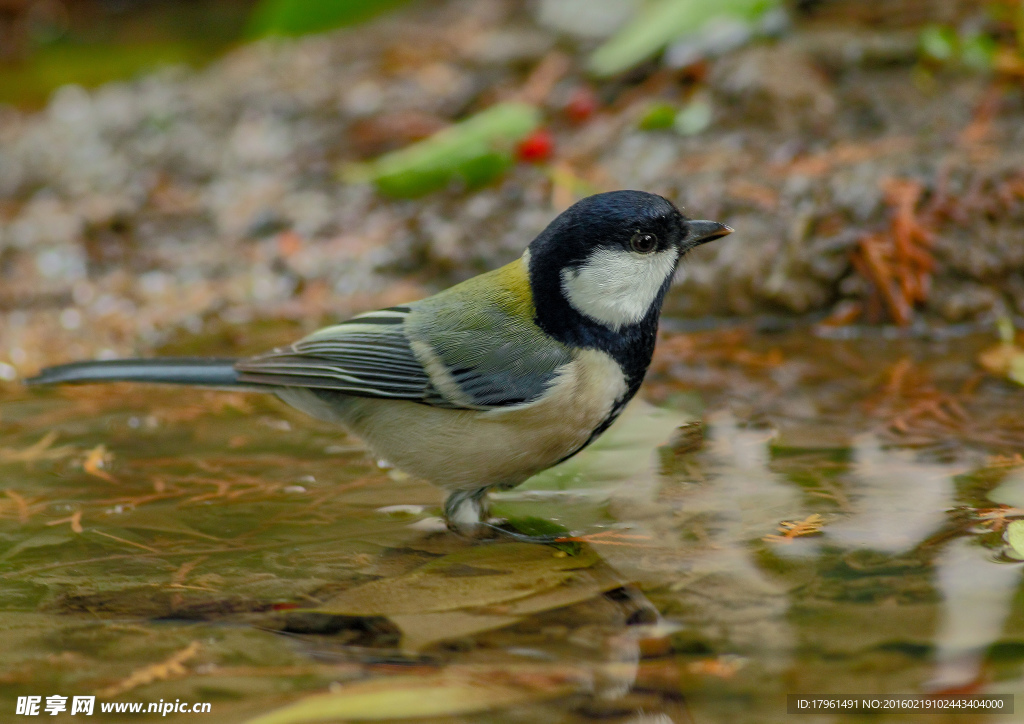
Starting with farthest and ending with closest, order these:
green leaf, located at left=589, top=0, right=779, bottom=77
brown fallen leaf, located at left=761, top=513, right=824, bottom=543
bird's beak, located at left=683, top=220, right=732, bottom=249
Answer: green leaf, located at left=589, top=0, right=779, bottom=77
bird's beak, located at left=683, top=220, right=732, bottom=249
brown fallen leaf, located at left=761, top=513, right=824, bottom=543

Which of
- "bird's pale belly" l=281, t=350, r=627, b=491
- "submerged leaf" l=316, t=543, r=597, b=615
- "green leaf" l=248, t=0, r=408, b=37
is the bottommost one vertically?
"submerged leaf" l=316, t=543, r=597, b=615

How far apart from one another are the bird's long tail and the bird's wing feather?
0.28 ft

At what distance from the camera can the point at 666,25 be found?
6039 millimetres

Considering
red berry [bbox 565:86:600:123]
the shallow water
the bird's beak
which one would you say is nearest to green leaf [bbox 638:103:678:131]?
red berry [bbox 565:86:600:123]

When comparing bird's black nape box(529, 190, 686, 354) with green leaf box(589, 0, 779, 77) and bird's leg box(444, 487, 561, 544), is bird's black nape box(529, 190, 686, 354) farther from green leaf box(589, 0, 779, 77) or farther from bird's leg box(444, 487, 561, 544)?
green leaf box(589, 0, 779, 77)

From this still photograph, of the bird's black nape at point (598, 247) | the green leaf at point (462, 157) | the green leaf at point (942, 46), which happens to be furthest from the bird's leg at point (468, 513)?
the green leaf at point (942, 46)

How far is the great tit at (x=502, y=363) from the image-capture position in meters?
3.18

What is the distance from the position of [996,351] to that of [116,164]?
5.26 meters

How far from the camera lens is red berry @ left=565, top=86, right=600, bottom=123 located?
618 cm

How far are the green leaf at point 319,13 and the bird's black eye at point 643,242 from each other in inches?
180

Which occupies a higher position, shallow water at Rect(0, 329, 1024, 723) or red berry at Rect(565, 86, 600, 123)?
red berry at Rect(565, 86, 600, 123)

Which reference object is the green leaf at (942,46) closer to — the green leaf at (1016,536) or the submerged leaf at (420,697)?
the green leaf at (1016,536)

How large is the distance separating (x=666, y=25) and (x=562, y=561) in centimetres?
417

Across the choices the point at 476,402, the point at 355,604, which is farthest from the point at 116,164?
the point at 355,604
